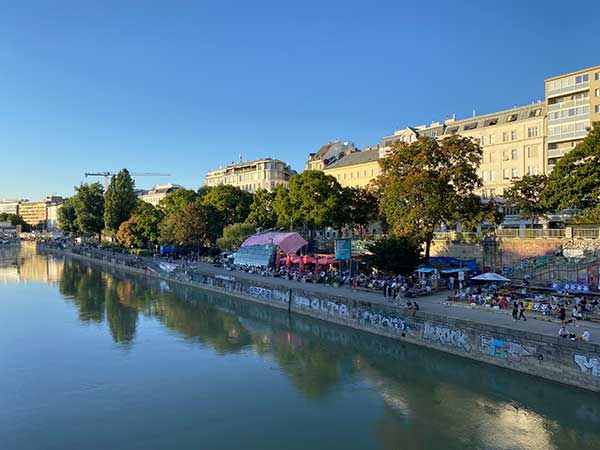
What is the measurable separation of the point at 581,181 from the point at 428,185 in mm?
10341

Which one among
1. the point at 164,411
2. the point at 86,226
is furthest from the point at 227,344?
the point at 86,226

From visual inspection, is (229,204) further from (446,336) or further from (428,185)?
(446,336)

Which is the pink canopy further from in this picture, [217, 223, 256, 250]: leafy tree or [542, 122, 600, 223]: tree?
[542, 122, 600, 223]: tree

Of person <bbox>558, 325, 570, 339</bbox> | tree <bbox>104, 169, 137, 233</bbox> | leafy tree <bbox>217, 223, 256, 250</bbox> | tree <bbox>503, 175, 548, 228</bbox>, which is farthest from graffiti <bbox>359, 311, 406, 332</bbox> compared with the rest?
tree <bbox>104, 169, 137, 233</bbox>

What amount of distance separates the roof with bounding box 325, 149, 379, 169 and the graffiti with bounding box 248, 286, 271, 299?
3586 centimetres

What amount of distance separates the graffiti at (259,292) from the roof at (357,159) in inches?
1412

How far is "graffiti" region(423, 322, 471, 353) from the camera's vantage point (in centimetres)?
2450

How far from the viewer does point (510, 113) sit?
188ft

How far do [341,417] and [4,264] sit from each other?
94.4 meters

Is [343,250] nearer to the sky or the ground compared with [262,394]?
nearer to the sky

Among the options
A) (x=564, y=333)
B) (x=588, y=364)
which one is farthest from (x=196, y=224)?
Answer: (x=588, y=364)

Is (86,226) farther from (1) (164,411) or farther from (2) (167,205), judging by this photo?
(1) (164,411)

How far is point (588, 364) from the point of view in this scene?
19531mm

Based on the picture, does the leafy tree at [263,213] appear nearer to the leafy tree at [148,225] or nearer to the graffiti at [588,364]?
the leafy tree at [148,225]
